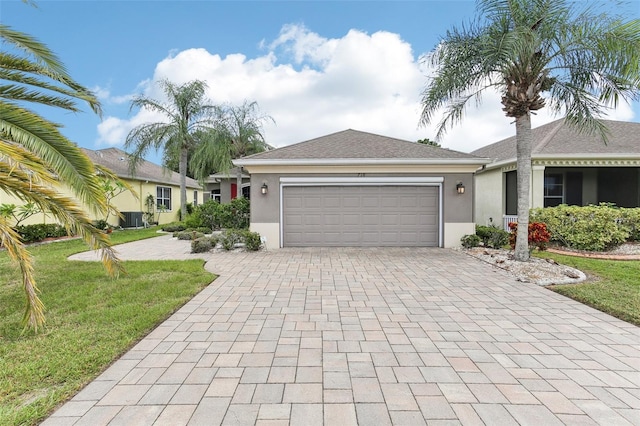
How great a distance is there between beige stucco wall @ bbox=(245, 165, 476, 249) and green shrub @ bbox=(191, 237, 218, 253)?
1.37 m

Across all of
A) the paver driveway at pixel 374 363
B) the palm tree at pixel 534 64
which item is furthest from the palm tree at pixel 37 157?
the palm tree at pixel 534 64

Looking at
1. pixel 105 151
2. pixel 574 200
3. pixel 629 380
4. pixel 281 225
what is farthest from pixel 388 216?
pixel 105 151

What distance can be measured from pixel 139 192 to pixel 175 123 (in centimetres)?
517

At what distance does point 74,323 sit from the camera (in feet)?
14.0

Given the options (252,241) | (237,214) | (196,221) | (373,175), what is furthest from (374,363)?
(196,221)

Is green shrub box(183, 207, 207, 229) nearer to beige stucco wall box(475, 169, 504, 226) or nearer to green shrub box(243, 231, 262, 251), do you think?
green shrub box(243, 231, 262, 251)

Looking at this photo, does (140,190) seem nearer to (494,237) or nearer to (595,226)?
(494,237)

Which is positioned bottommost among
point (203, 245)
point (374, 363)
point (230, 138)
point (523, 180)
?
point (374, 363)

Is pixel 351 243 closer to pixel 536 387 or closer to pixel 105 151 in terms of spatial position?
pixel 536 387

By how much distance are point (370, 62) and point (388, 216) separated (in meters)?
7.21

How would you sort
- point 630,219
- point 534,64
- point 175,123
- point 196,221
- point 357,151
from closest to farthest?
point 534,64 < point 630,219 < point 357,151 < point 196,221 < point 175,123

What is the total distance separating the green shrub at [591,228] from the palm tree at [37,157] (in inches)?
477

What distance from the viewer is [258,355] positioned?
338 cm

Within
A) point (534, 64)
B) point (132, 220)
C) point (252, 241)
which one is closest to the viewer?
point (534, 64)
